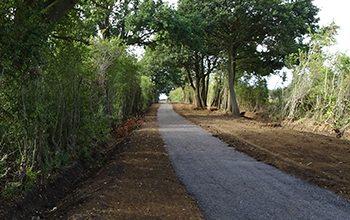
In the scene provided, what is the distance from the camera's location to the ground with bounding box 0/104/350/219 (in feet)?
13.6

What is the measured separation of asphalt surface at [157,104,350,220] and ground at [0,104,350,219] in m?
0.27

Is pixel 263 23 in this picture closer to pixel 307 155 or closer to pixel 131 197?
pixel 307 155

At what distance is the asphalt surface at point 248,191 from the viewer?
13.8 feet

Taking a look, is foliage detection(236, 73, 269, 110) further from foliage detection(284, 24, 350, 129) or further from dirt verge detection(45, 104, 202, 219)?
dirt verge detection(45, 104, 202, 219)

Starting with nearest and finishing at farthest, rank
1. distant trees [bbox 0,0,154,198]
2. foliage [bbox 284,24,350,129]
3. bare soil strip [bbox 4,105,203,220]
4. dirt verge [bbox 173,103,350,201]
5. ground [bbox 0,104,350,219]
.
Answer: bare soil strip [bbox 4,105,203,220]
ground [bbox 0,104,350,219]
distant trees [bbox 0,0,154,198]
dirt verge [bbox 173,103,350,201]
foliage [bbox 284,24,350,129]

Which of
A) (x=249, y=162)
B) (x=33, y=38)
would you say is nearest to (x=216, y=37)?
(x=249, y=162)

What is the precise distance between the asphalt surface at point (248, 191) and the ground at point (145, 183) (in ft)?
0.87

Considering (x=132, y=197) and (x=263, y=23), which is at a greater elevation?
(x=263, y=23)

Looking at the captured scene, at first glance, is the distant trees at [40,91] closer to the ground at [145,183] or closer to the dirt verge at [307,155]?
the ground at [145,183]

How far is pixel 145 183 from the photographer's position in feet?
17.7

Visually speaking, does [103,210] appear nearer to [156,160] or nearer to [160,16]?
[156,160]

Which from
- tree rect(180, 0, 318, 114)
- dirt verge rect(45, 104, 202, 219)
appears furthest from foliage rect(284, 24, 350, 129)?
dirt verge rect(45, 104, 202, 219)

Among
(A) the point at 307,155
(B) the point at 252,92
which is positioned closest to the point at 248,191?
(A) the point at 307,155

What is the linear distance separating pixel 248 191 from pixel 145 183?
1762 mm
